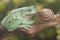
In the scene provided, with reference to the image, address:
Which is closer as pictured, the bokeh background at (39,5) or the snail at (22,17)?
the snail at (22,17)

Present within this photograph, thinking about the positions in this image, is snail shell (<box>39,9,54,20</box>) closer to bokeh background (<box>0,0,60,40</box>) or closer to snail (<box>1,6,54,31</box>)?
snail (<box>1,6,54,31</box>)

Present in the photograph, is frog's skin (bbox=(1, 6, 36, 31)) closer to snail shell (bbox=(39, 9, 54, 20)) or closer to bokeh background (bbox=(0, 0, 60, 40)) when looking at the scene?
snail shell (bbox=(39, 9, 54, 20))

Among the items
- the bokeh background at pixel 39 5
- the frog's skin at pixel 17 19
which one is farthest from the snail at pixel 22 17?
the bokeh background at pixel 39 5

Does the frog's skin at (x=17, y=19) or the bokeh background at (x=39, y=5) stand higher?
the bokeh background at (x=39, y=5)

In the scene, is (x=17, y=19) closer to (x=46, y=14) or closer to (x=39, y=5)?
(x=46, y=14)

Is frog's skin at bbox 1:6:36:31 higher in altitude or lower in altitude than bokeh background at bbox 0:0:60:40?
lower

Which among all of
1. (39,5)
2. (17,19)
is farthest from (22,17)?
(39,5)

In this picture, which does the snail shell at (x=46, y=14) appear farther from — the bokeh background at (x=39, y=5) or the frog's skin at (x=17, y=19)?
the bokeh background at (x=39, y=5)

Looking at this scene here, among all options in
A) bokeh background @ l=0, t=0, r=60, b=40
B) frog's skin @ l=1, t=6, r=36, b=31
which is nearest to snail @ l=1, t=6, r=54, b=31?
frog's skin @ l=1, t=6, r=36, b=31

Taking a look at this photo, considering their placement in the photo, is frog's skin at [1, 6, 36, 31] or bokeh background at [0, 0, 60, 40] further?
bokeh background at [0, 0, 60, 40]
